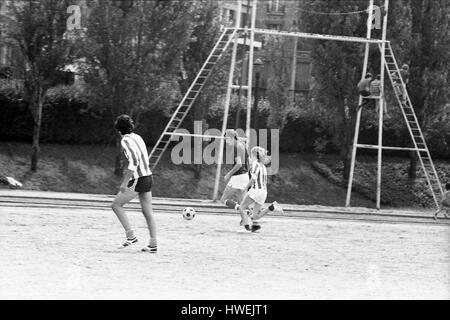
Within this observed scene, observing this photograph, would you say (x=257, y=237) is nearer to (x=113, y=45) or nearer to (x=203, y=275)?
(x=203, y=275)

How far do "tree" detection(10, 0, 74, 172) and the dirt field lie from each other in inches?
625

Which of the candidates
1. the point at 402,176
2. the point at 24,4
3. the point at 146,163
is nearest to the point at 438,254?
the point at 146,163

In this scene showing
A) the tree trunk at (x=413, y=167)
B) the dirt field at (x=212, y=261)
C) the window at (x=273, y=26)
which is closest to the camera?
the dirt field at (x=212, y=261)

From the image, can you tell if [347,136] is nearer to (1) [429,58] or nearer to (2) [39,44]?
(1) [429,58]

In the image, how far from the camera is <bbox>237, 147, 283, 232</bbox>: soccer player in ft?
73.2

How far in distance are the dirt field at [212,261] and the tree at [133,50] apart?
55.9ft

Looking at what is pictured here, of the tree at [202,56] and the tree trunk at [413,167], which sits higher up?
the tree at [202,56]

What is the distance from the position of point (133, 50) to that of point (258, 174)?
67.0ft

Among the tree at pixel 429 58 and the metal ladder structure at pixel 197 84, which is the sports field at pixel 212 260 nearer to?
the metal ladder structure at pixel 197 84

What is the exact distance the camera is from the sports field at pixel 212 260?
13.2m

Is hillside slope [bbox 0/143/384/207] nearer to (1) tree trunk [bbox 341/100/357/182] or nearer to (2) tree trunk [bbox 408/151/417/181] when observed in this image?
(1) tree trunk [bbox 341/100/357/182]

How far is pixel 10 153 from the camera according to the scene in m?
42.7

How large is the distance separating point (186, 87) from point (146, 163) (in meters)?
29.4

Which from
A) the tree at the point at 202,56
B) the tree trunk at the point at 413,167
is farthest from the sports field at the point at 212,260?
the tree trunk at the point at 413,167
